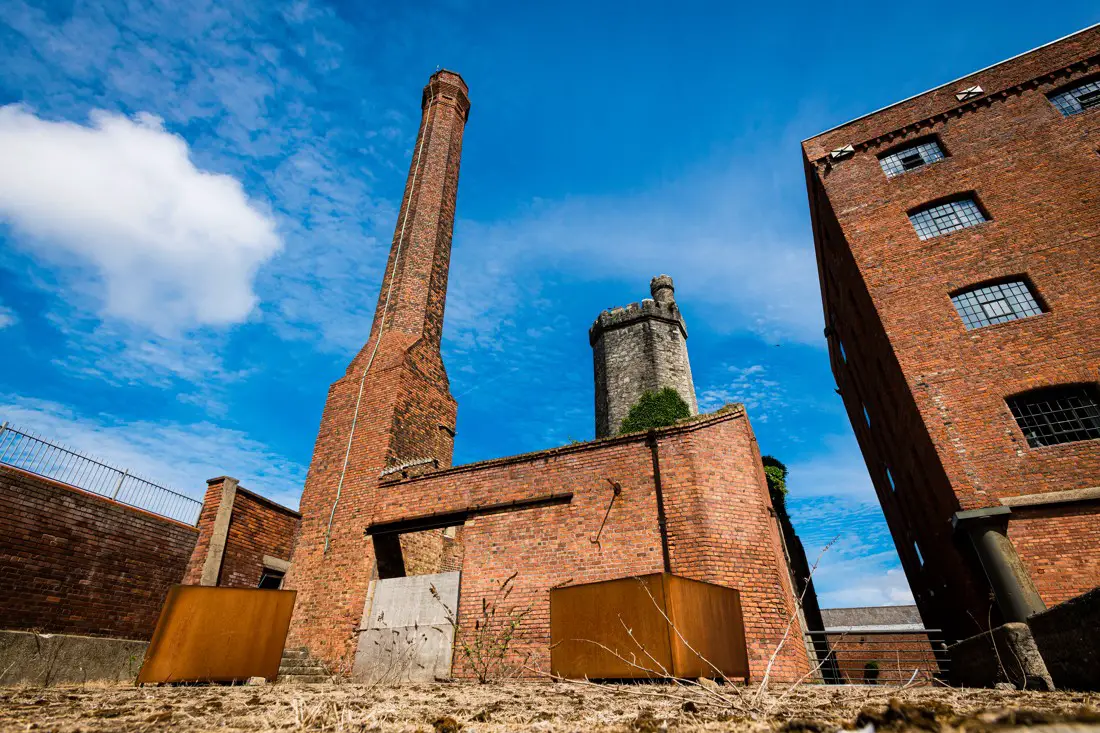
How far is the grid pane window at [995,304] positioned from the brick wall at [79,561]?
17.8m

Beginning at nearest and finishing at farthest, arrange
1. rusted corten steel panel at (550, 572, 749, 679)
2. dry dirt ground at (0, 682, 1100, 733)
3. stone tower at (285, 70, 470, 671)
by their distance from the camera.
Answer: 1. dry dirt ground at (0, 682, 1100, 733)
2. rusted corten steel panel at (550, 572, 749, 679)
3. stone tower at (285, 70, 470, 671)

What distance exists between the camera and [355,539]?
457 inches

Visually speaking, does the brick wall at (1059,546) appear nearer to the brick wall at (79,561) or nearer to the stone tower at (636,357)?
the stone tower at (636,357)

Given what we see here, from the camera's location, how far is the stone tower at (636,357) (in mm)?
23969

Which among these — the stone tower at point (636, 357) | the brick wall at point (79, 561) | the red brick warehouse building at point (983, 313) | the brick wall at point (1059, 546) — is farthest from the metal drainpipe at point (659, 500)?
the stone tower at point (636, 357)

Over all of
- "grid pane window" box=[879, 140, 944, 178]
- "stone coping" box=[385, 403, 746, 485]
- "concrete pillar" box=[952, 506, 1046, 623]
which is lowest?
"concrete pillar" box=[952, 506, 1046, 623]

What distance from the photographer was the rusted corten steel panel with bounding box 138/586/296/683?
24.1 ft

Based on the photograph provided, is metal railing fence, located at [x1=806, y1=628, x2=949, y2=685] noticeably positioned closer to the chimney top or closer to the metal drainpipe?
the metal drainpipe

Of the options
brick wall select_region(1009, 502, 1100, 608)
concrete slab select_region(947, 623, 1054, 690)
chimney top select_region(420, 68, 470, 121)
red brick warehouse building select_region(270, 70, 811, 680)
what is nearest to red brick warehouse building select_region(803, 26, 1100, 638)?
brick wall select_region(1009, 502, 1100, 608)

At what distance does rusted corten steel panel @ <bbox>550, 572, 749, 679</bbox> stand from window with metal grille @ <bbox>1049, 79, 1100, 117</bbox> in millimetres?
15472

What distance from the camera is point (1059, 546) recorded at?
28.3 feet

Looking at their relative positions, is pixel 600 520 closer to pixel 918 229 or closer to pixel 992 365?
pixel 992 365

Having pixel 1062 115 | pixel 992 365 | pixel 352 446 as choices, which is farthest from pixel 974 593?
pixel 352 446

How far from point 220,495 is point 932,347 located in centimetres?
1600
